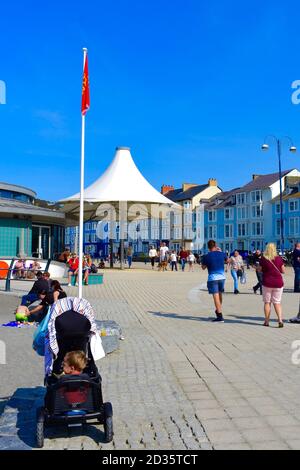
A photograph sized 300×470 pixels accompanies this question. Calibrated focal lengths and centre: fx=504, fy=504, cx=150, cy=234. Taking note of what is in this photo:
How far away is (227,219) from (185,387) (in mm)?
80030

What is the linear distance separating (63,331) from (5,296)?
12242 mm

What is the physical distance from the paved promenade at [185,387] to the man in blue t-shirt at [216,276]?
0.40 m

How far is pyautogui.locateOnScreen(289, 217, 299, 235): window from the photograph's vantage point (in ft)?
228

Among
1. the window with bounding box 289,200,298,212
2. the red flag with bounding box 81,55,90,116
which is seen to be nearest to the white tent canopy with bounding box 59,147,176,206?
the red flag with bounding box 81,55,90,116

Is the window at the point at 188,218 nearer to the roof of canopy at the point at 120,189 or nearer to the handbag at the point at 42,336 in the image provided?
the roof of canopy at the point at 120,189

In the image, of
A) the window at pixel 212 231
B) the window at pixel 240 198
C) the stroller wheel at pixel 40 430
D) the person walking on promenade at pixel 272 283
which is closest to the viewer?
the stroller wheel at pixel 40 430

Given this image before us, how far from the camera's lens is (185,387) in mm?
5715

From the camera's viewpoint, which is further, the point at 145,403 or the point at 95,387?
the point at 145,403

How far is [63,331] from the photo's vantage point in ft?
14.6

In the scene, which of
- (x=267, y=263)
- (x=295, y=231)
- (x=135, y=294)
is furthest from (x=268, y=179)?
(x=267, y=263)

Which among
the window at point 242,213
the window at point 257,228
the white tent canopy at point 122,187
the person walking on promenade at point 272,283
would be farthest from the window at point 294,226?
the person walking on promenade at point 272,283

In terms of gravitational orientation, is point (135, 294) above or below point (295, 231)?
below

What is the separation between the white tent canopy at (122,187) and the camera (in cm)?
3105
